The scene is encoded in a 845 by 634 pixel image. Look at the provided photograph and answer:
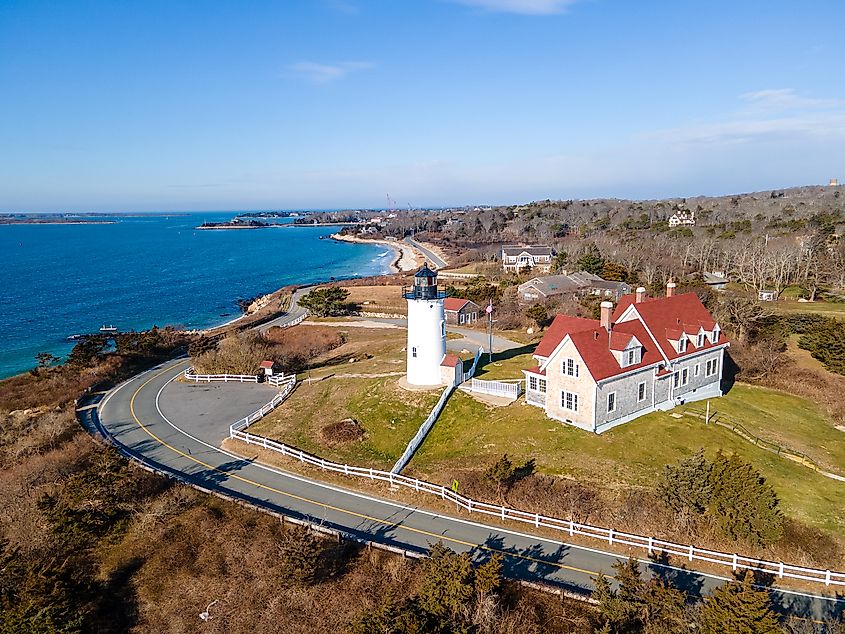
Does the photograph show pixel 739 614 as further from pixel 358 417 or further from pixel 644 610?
pixel 358 417

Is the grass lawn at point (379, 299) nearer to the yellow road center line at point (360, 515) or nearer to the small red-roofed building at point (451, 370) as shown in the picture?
the small red-roofed building at point (451, 370)

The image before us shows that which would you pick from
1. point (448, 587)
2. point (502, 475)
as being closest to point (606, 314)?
point (502, 475)

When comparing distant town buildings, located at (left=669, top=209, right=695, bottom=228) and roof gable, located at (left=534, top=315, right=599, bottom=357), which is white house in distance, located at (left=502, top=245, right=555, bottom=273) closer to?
distant town buildings, located at (left=669, top=209, right=695, bottom=228)

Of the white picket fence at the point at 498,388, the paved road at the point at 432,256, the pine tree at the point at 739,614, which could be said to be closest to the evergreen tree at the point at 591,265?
the paved road at the point at 432,256

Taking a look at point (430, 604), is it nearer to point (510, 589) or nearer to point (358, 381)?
point (510, 589)

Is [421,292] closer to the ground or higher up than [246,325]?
higher up

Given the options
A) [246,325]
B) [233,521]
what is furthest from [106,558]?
[246,325]

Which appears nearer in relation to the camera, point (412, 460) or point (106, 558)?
point (106, 558)
